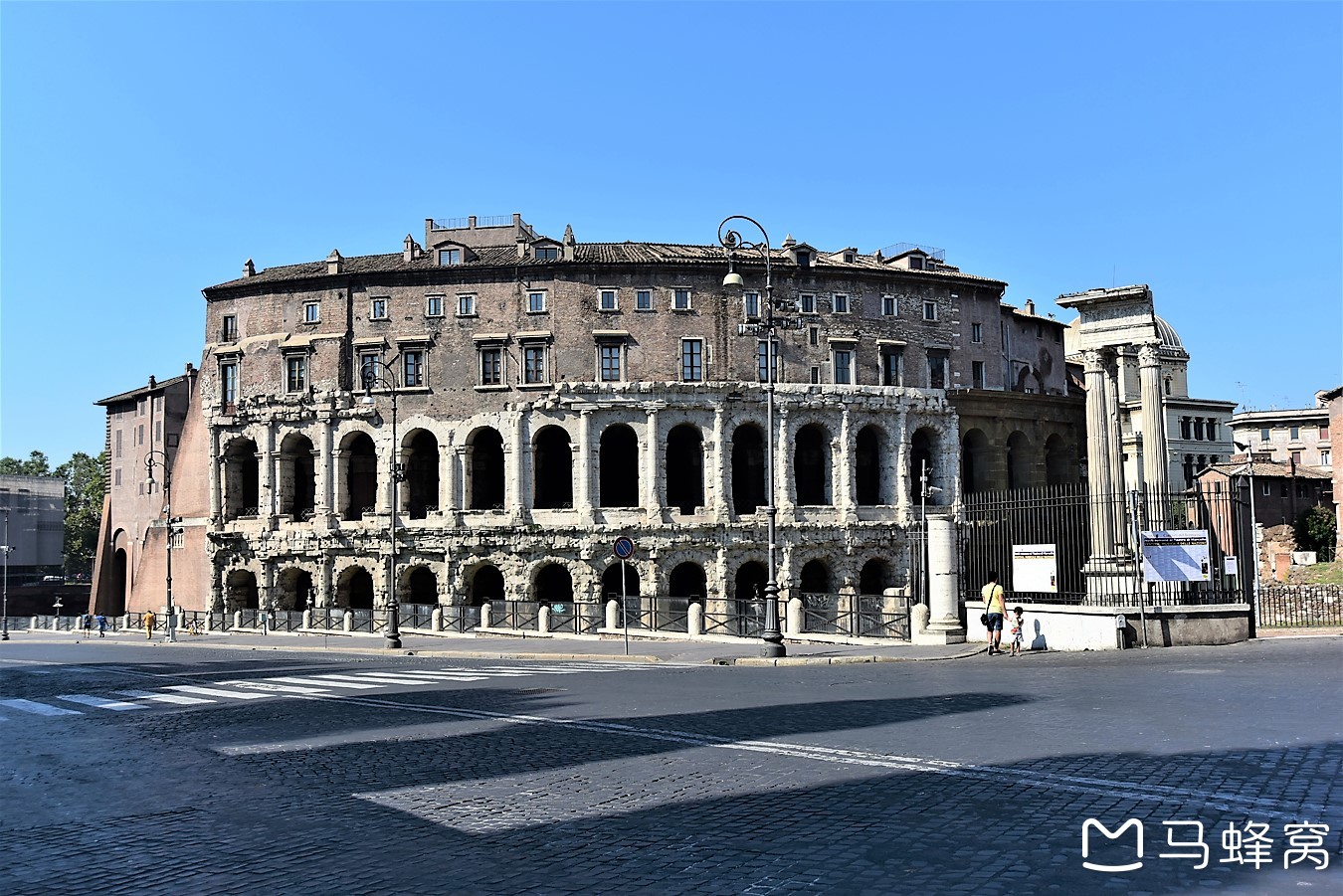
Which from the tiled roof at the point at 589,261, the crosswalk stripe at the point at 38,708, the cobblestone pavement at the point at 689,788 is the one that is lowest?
the crosswalk stripe at the point at 38,708

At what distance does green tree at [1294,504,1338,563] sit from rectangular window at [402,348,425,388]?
4482 centimetres

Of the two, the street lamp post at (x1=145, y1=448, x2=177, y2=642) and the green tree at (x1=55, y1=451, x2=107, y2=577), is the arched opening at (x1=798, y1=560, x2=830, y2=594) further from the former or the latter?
the green tree at (x1=55, y1=451, x2=107, y2=577)

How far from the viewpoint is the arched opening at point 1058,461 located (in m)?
54.9

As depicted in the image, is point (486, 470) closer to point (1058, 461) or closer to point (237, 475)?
point (237, 475)

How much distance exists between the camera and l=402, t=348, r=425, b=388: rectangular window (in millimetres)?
48781

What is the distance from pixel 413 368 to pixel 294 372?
5.81 metres

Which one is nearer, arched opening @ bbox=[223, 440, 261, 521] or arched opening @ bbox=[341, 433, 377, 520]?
arched opening @ bbox=[341, 433, 377, 520]

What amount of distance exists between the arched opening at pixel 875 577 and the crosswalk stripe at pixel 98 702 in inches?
1406

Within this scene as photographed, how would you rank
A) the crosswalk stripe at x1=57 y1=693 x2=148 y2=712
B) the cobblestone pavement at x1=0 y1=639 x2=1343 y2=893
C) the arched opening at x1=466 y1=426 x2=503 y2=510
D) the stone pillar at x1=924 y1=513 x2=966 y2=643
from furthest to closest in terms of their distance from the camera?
the arched opening at x1=466 y1=426 x2=503 y2=510
the stone pillar at x1=924 y1=513 x2=966 y2=643
the crosswalk stripe at x1=57 y1=693 x2=148 y2=712
the cobblestone pavement at x1=0 y1=639 x2=1343 y2=893

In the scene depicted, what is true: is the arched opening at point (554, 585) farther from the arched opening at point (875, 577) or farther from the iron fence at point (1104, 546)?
the iron fence at point (1104, 546)

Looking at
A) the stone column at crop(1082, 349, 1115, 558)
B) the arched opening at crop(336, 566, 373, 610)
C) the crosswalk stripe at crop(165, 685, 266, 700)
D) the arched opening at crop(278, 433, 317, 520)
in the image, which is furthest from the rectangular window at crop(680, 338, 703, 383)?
the crosswalk stripe at crop(165, 685, 266, 700)

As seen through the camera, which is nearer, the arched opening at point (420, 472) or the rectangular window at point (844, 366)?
the rectangular window at point (844, 366)

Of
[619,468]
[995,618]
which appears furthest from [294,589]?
[995,618]

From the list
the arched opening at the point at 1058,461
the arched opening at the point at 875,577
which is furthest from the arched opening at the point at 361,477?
the arched opening at the point at 1058,461
